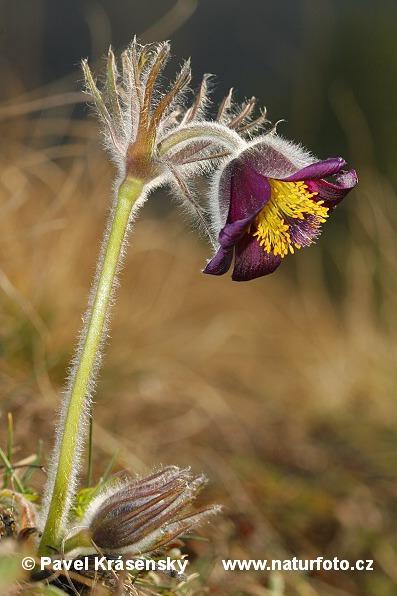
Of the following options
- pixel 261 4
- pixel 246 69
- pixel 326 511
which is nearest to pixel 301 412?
pixel 326 511

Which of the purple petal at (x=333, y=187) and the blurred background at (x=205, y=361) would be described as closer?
the purple petal at (x=333, y=187)

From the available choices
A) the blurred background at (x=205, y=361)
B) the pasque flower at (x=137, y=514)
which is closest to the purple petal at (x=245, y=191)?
the blurred background at (x=205, y=361)

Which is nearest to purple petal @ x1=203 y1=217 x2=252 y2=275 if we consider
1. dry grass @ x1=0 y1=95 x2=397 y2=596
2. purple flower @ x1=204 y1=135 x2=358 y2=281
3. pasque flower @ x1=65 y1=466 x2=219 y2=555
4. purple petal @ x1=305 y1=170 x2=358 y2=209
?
purple flower @ x1=204 y1=135 x2=358 y2=281

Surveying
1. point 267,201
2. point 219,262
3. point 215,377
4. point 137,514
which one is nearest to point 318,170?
point 267,201

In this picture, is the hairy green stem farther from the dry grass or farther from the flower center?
the dry grass

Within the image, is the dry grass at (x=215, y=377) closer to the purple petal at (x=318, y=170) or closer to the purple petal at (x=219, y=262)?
the purple petal at (x=219, y=262)

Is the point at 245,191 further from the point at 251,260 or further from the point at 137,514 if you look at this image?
the point at 137,514

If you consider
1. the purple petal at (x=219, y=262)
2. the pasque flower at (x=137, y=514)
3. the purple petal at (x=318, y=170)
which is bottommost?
the pasque flower at (x=137, y=514)
